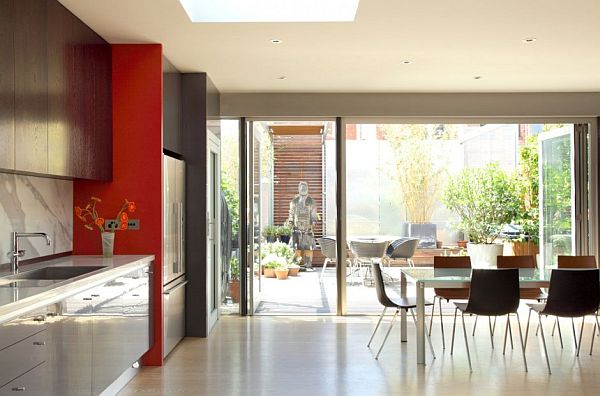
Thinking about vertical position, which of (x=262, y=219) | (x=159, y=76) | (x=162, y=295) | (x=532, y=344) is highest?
(x=159, y=76)

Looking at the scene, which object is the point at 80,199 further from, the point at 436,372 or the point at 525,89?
the point at 525,89

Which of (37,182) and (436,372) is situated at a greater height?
(37,182)

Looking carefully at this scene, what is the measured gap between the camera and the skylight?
4832 millimetres

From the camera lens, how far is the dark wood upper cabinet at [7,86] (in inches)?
137

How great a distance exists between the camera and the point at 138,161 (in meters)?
5.38

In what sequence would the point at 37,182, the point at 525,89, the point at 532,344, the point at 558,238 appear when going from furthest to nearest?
the point at 558,238
the point at 525,89
the point at 532,344
the point at 37,182

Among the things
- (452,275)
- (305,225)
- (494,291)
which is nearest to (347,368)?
(452,275)

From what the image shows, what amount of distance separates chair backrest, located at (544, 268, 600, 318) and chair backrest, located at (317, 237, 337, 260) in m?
3.08

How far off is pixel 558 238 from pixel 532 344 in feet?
8.14

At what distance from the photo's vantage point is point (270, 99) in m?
7.95

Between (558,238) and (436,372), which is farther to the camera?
(558,238)

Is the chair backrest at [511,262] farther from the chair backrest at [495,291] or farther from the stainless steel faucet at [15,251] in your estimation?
the stainless steel faucet at [15,251]

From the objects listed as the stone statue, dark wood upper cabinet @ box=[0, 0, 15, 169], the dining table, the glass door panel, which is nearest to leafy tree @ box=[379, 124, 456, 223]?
the stone statue

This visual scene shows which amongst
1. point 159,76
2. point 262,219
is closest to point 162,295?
point 159,76
